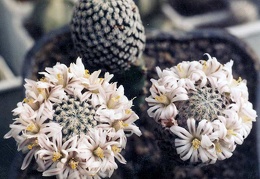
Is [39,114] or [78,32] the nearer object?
[39,114]

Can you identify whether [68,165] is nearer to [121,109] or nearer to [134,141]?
[121,109]

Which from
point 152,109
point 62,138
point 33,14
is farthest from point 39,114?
point 33,14

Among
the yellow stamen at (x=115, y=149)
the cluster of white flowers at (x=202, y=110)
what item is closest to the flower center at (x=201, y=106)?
the cluster of white flowers at (x=202, y=110)

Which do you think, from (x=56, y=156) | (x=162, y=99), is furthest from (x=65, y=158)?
(x=162, y=99)

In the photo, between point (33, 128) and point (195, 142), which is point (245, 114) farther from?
point (33, 128)

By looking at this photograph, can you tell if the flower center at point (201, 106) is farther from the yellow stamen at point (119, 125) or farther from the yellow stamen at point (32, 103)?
the yellow stamen at point (32, 103)

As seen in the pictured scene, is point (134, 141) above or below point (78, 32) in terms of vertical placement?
below

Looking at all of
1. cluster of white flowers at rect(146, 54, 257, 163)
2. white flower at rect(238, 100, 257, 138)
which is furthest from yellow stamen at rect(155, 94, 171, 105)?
white flower at rect(238, 100, 257, 138)
